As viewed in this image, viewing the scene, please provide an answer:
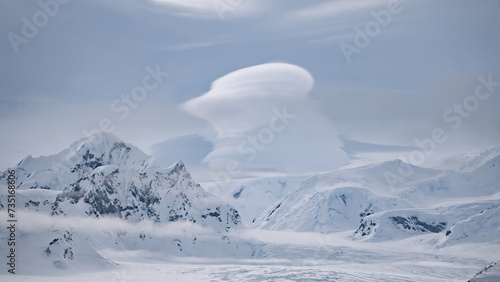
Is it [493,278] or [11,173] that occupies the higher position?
[11,173]

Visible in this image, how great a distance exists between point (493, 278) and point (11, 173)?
11513 cm

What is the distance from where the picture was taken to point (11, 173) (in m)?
158

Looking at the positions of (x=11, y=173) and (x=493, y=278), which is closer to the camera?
(x=493, y=278)

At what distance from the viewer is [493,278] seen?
381 feet
